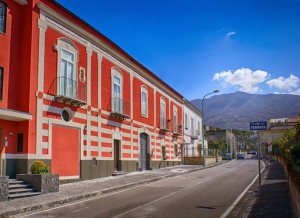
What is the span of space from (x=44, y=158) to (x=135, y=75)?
1395 centimetres

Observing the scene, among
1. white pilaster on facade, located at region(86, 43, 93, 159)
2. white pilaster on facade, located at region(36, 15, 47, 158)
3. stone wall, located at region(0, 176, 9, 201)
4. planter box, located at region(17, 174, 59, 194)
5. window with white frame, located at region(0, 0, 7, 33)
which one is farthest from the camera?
white pilaster on facade, located at region(86, 43, 93, 159)

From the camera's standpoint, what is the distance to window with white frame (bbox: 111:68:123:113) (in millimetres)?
24750

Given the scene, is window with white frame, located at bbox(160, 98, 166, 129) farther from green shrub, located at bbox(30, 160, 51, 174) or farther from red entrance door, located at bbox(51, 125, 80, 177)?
green shrub, located at bbox(30, 160, 51, 174)

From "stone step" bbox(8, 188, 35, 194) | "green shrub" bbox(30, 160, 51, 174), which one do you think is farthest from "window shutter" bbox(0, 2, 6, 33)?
"stone step" bbox(8, 188, 35, 194)

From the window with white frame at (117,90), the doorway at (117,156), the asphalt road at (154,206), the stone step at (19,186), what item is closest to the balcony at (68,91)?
the window with white frame at (117,90)

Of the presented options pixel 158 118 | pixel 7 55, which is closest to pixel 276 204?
pixel 7 55

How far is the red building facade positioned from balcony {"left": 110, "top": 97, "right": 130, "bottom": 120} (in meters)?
0.08

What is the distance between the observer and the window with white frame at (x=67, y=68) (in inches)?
734

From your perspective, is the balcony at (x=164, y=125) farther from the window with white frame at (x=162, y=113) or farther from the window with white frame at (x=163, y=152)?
the window with white frame at (x=163, y=152)

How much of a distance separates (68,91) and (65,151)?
3.27m

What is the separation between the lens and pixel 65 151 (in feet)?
61.3

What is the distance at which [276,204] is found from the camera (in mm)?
11383

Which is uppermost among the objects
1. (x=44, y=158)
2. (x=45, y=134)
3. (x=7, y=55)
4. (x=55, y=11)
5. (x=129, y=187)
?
(x=55, y=11)

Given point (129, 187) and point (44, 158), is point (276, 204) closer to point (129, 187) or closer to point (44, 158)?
point (129, 187)
